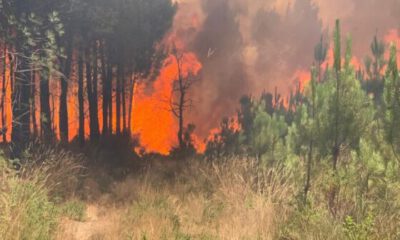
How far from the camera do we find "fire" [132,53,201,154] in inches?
966

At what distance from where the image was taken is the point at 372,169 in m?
6.61

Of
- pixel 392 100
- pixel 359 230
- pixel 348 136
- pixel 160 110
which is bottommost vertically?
pixel 359 230

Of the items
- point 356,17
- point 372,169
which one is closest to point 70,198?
point 372,169

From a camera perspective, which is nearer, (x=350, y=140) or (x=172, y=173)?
(x=350, y=140)

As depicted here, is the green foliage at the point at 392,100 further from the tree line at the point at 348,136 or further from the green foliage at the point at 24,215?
the green foliage at the point at 24,215

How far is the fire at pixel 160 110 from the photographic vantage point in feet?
80.5

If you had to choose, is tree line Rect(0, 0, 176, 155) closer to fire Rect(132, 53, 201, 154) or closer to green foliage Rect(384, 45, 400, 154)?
fire Rect(132, 53, 201, 154)

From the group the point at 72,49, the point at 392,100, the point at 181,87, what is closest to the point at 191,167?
the point at 72,49

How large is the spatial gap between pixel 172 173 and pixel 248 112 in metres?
5.64

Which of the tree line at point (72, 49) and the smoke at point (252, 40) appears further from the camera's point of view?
the smoke at point (252, 40)

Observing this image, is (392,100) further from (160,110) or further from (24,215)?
(160,110)

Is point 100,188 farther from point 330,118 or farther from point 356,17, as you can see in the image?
point 356,17

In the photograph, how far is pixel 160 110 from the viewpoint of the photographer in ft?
86.2

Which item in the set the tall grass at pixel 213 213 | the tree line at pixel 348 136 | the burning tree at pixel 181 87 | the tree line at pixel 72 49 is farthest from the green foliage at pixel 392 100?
the burning tree at pixel 181 87
